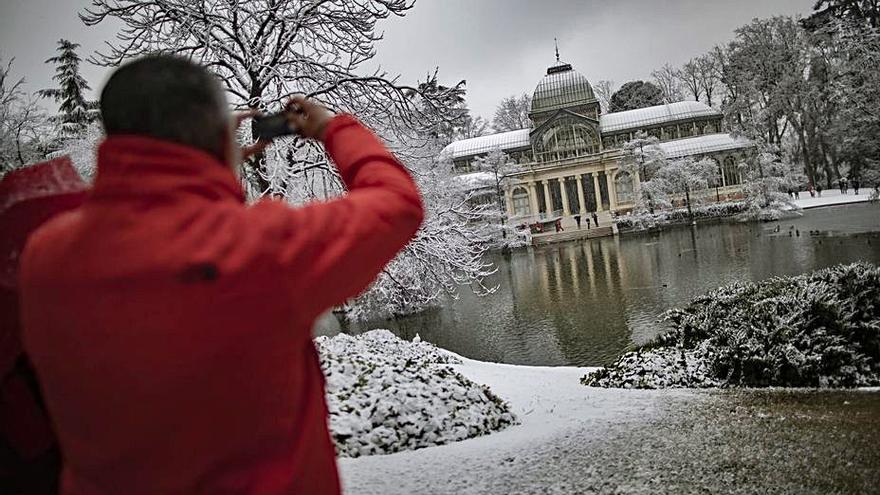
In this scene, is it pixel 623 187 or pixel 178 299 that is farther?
pixel 623 187

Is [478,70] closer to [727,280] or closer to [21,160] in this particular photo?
[21,160]

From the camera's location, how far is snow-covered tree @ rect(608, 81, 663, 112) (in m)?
64.7

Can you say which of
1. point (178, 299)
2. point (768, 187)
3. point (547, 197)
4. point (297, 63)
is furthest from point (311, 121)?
point (547, 197)

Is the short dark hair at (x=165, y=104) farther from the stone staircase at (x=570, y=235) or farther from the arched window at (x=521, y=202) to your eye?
the arched window at (x=521, y=202)

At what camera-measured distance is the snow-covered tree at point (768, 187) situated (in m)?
33.2

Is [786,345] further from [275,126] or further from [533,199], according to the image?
[533,199]

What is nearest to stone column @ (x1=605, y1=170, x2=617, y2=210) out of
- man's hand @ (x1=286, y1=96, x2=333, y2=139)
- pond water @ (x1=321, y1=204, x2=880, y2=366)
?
pond water @ (x1=321, y1=204, x2=880, y2=366)

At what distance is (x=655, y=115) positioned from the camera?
188 feet

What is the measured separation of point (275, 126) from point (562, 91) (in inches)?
2413

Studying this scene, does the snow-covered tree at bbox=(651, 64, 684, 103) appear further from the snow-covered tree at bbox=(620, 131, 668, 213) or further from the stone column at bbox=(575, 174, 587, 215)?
the snow-covered tree at bbox=(620, 131, 668, 213)

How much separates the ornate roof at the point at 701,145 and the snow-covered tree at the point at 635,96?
12.1m

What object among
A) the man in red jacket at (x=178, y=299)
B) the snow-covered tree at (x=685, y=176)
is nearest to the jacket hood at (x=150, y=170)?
the man in red jacket at (x=178, y=299)

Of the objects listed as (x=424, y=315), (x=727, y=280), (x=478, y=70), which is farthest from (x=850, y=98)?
(x=424, y=315)

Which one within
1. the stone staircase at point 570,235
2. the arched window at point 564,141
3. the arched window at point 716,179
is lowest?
the stone staircase at point 570,235
